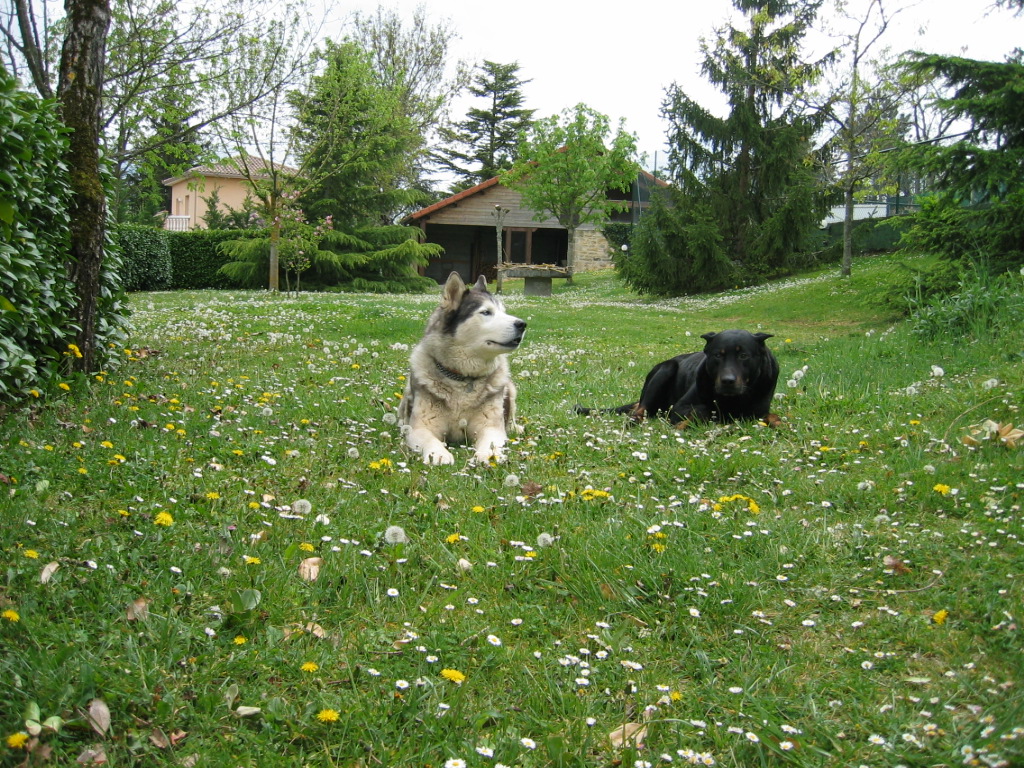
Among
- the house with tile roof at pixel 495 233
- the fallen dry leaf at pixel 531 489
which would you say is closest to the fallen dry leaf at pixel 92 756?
the fallen dry leaf at pixel 531 489

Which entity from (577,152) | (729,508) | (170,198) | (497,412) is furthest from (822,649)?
(170,198)

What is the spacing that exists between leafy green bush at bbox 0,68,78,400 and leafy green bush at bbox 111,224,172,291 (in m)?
24.7

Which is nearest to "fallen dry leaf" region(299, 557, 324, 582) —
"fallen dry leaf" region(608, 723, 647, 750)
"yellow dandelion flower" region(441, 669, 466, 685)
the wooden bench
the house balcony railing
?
"yellow dandelion flower" region(441, 669, 466, 685)

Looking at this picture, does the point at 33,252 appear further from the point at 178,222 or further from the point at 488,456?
the point at 178,222

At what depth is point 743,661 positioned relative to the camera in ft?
9.70

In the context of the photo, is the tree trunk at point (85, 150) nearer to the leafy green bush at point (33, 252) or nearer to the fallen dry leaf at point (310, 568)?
the leafy green bush at point (33, 252)

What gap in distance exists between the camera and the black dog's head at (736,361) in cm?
731

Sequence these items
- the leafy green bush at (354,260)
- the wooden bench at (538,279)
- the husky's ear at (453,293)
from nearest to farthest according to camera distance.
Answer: the husky's ear at (453,293), the leafy green bush at (354,260), the wooden bench at (538,279)

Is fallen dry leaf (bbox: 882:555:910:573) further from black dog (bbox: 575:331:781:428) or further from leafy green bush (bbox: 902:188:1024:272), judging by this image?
leafy green bush (bbox: 902:188:1024:272)

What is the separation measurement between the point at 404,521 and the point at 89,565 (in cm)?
160

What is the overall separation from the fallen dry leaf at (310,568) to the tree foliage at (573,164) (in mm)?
41927

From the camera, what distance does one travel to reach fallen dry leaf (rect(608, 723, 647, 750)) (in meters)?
2.48

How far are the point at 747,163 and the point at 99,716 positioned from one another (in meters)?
37.1

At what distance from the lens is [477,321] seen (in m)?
6.72
